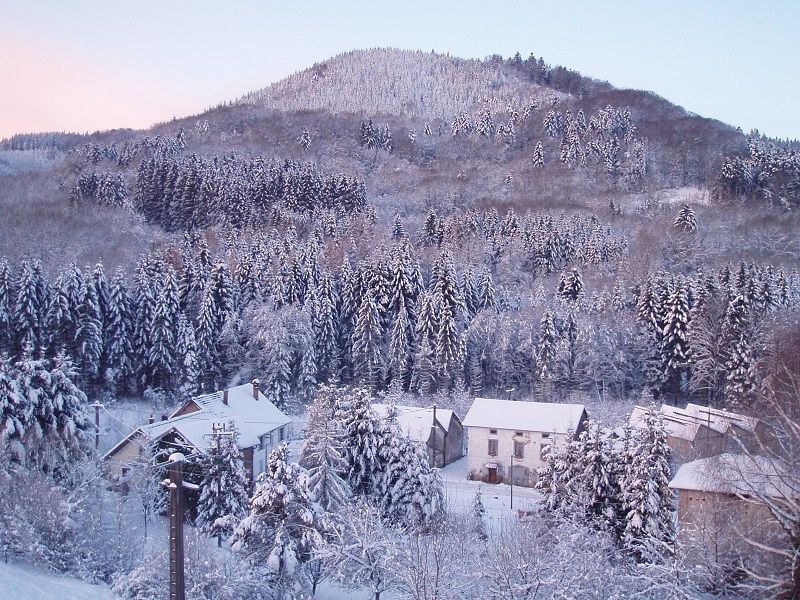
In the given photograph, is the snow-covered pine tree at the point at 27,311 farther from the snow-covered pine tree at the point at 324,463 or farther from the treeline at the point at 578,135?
the treeline at the point at 578,135

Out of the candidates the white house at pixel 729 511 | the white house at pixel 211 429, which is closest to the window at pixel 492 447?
the white house at pixel 211 429

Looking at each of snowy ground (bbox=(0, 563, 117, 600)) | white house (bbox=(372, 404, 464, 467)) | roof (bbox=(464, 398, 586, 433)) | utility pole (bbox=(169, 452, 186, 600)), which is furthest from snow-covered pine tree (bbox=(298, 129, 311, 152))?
utility pole (bbox=(169, 452, 186, 600))

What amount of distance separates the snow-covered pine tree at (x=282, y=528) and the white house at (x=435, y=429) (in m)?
18.3

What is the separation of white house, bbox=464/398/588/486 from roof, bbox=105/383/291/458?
11.8m

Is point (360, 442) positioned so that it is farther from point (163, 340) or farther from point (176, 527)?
point (163, 340)

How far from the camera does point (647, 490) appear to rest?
72.1 feet

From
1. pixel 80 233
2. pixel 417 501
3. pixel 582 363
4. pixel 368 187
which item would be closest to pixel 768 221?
pixel 582 363

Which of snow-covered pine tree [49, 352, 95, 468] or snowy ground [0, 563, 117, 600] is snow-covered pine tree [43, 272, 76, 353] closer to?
snow-covered pine tree [49, 352, 95, 468]

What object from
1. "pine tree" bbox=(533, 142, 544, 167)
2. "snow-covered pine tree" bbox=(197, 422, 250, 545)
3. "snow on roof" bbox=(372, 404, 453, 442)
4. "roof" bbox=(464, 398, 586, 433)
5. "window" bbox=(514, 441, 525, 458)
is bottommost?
"window" bbox=(514, 441, 525, 458)

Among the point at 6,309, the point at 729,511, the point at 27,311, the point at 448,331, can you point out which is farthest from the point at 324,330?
the point at 729,511

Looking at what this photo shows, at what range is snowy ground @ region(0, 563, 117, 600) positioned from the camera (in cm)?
1525

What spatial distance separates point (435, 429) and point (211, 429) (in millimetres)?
15387

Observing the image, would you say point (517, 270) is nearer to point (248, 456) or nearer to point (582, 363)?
point (582, 363)

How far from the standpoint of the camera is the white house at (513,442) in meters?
38.1
